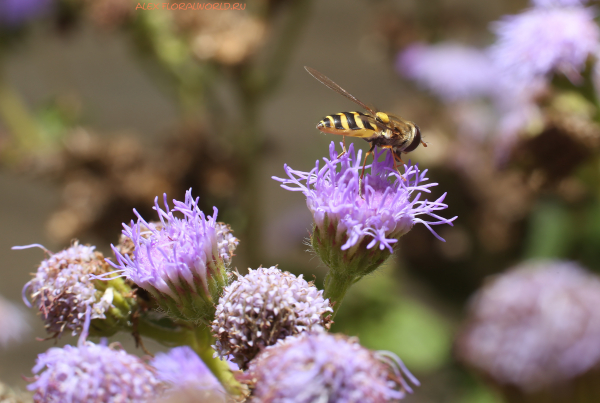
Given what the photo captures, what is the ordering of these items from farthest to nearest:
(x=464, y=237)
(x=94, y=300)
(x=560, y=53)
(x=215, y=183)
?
(x=464, y=237), (x=215, y=183), (x=560, y=53), (x=94, y=300)

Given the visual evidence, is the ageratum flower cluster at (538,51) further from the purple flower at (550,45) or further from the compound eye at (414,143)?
the compound eye at (414,143)

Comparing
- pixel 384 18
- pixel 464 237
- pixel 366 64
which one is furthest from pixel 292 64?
pixel 464 237

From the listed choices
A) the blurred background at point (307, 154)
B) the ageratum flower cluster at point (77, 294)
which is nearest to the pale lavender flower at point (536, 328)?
the blurred background at point (307, 154)

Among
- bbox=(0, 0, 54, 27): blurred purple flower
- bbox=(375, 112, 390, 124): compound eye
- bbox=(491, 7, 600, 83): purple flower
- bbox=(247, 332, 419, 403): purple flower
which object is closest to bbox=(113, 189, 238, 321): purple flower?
bbox=(247, 332, 419, 403): purple flower

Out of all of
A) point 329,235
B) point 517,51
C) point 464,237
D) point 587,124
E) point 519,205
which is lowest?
point 464,237

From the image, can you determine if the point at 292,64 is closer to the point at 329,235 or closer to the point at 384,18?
the point at 384,18

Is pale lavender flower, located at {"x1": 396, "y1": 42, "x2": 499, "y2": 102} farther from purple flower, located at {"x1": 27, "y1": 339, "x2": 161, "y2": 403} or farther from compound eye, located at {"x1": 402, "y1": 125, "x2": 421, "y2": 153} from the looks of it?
purple flower, located at {"x1": 27, "y1": 339, "x2": 161, "y2": 403}
